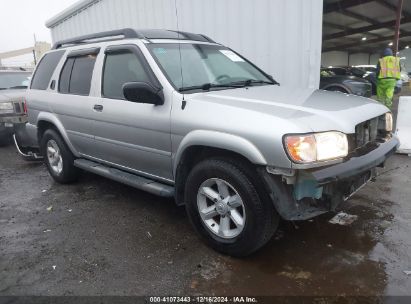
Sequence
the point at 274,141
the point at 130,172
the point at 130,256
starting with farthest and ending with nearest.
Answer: the point at 130,172 → the point at 130,256 → the point at 274,141

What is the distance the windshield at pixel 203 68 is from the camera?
137 inches

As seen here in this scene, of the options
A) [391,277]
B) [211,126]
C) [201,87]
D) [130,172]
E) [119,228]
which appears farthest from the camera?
[130,172]

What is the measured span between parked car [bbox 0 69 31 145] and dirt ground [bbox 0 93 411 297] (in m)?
3.18

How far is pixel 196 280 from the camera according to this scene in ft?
9.11

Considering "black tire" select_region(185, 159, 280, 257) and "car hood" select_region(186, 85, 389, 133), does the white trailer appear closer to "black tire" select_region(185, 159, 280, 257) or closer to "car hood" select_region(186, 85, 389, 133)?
"car hood" select_region(186, 85, 389, 133)

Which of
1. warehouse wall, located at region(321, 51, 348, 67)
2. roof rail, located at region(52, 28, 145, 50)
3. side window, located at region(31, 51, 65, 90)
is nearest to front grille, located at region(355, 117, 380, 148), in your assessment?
roof rail, located at region(52, 28, 145, 50)

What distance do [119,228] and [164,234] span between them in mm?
514

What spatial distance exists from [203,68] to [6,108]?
5.50 meters

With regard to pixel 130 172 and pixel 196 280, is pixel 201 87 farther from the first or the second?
pixel 196 280

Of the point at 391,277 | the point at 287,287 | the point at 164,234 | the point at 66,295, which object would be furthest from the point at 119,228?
the point at 391,277

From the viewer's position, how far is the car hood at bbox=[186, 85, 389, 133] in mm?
2703

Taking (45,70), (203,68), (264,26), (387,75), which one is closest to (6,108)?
(45,70)

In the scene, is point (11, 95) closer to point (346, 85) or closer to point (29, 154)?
point (29, 154)

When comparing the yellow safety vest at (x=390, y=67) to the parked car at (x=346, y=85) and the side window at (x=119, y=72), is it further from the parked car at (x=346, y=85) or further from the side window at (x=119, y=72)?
the side window at (x=119, y=72)
